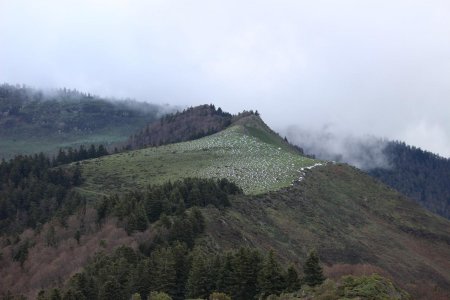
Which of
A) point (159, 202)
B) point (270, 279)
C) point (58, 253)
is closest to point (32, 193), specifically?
point (58, 253)

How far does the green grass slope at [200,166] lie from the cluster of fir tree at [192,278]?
5698 centimetres

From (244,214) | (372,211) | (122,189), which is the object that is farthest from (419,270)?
(122,189)

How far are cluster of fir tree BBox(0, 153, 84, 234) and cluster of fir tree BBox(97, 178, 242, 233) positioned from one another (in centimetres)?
2308

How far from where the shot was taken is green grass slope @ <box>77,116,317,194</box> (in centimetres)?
13688

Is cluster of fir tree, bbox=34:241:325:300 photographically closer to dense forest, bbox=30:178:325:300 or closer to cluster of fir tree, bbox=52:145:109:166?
dense forest, bbox=30:178:325:300

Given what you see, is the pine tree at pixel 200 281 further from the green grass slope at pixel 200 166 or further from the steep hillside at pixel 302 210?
the green grass slope at pixel 200 166

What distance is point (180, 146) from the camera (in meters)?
179

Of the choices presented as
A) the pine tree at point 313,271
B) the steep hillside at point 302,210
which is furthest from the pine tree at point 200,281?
the steep hillside at point 302,210

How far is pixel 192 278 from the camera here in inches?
2525

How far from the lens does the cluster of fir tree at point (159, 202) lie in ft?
288

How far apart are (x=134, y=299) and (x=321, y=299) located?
19815 mm

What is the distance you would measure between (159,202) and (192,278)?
29892 millimetres

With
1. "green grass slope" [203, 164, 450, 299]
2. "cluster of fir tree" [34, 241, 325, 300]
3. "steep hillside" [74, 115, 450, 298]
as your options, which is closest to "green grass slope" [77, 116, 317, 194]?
"steep hillside" [74, 115, 450, 298]

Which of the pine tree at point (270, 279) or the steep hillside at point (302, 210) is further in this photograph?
the steep hillside at point (302, 210)
